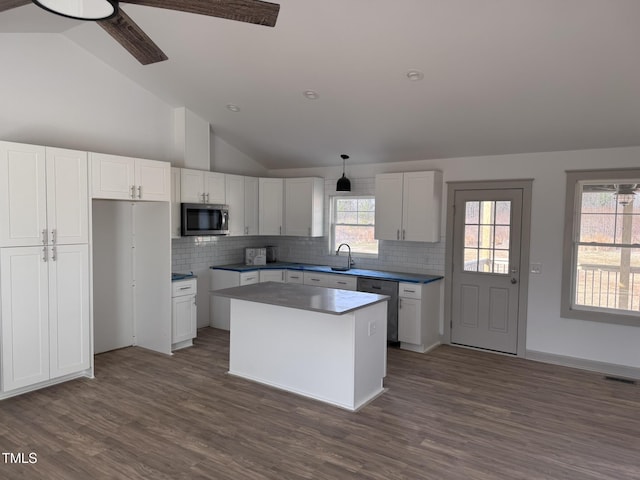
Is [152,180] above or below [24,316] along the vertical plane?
above

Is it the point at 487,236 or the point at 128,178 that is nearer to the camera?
the point at 128,178

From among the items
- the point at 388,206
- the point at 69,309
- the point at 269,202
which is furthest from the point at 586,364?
the point at 69,309

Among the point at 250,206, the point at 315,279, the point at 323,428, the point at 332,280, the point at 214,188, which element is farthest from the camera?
the point at 250,206

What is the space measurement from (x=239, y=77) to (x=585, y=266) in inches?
166

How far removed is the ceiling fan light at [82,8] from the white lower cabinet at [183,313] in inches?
142

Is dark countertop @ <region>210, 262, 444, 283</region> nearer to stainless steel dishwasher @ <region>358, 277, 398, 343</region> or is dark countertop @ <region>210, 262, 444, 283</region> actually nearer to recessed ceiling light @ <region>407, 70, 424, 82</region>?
stainless steel dishwasher @ <region>358, 277, 398, 343</region>

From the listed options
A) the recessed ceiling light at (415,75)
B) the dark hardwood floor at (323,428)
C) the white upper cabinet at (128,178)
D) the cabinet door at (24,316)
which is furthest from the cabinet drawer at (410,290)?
the cabinet door at (24,316)

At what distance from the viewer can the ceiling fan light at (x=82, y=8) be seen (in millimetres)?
1947

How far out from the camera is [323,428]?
346cm

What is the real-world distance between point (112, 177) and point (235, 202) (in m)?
2.02

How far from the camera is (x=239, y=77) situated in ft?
15.1

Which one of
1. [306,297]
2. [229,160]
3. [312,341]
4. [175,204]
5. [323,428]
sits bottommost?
[323,428]

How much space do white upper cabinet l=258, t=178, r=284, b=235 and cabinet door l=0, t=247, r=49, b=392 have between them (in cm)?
323

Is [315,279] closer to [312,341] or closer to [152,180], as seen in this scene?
[312,341]
